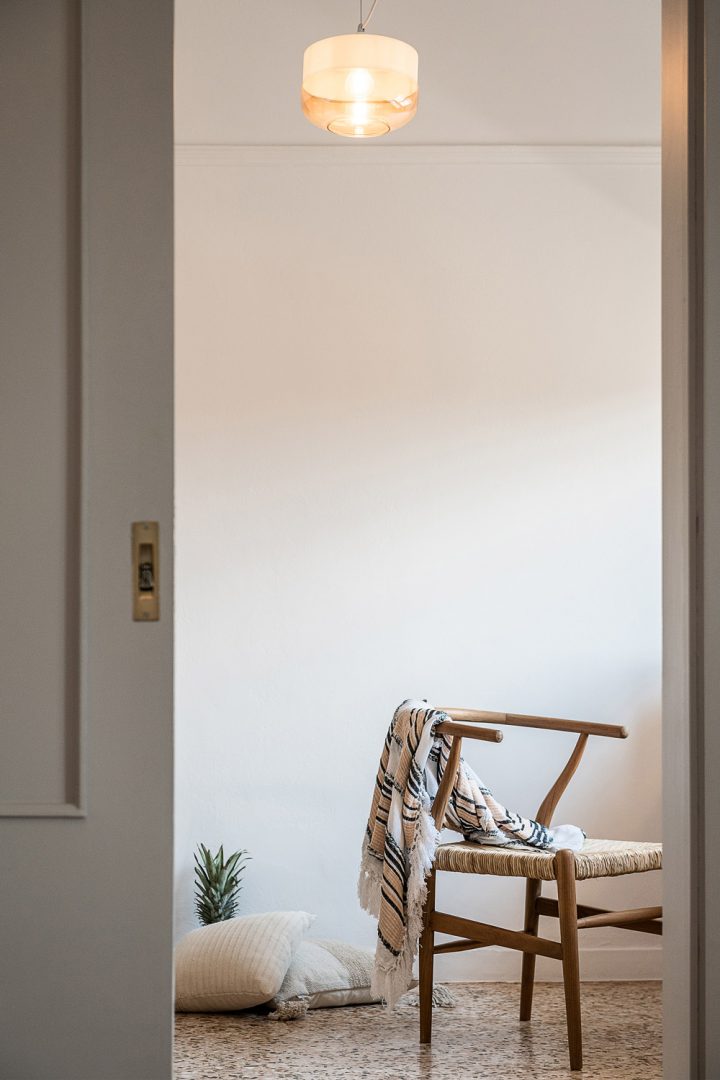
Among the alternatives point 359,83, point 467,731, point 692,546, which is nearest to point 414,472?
point 467,731

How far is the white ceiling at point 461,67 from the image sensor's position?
8.82 feet

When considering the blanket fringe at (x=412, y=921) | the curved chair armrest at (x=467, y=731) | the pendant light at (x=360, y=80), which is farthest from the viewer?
the blanket fringe at (x=412, y=921)

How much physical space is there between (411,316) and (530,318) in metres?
0.38

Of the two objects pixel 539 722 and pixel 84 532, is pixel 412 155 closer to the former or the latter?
pixel 539 722

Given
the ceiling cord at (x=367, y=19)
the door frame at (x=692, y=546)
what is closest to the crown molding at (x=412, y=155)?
the ceiling cord at (x=367, y=19)

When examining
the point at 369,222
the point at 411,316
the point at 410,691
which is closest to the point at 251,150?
the point at 369,222

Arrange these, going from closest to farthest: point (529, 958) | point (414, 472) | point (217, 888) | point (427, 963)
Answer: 1. point (427, 963)
2. point (529, 958)
3. point (217, 888)
4. point (414, 472)

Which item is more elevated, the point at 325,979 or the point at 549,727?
the point at 549,727

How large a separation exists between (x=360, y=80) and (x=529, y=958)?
218cm

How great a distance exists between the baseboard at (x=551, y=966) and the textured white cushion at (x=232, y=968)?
0.59 m

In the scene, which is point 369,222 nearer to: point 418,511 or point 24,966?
point 418,511

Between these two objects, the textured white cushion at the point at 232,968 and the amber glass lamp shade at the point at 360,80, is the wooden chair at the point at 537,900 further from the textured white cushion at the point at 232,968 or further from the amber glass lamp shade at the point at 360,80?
the amber glass lamp shade at the point at 360,80

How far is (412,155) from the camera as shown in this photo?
11.3 feet

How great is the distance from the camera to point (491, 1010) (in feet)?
9.82
